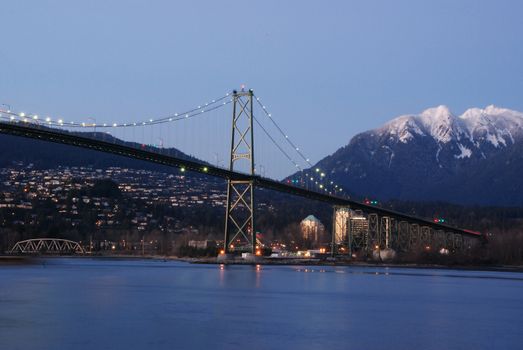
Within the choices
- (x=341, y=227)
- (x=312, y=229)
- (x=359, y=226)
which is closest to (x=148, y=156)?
(x=359, y=226)

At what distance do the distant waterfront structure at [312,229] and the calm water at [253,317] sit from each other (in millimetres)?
94514

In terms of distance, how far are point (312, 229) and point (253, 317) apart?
11931 cm

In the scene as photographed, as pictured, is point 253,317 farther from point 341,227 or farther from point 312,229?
point 312,229

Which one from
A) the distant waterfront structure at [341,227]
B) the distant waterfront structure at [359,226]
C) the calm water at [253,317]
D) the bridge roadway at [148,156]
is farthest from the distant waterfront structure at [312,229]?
the calm water at [253,317]

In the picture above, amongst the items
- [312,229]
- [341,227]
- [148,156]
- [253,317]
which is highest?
[312,229]

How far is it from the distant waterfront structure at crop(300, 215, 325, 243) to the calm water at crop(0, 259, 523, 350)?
310 ft

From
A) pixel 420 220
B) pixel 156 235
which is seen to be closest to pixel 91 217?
pixel 156 235

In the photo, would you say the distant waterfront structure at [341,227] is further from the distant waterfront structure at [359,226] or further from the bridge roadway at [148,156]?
the bridge roadway at [148,156]

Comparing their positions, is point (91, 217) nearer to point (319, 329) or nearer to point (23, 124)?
point (23, 124)

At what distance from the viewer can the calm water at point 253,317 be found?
2300 centimetres

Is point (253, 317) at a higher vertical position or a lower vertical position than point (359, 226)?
lower

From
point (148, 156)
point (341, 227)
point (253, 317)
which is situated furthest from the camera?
point (341, 227)

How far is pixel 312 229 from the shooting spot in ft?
484

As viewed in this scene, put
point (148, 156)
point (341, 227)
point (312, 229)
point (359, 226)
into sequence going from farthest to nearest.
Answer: point (312, 229)
point (341, 227)
point (359, 226)
point (148, 156)
